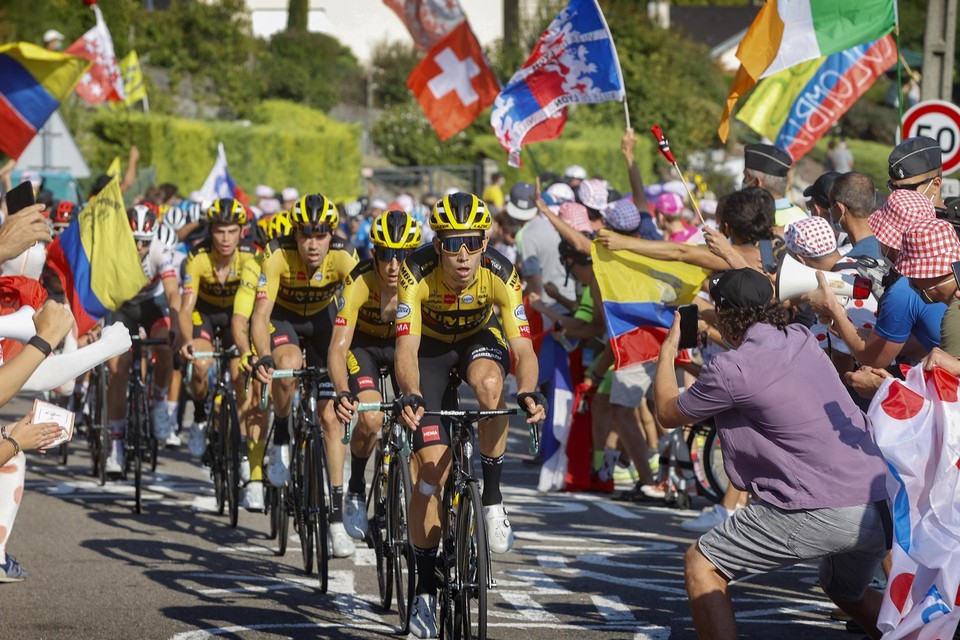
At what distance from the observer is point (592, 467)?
1302 centimetres

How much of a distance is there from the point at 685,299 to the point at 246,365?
3.03 meters

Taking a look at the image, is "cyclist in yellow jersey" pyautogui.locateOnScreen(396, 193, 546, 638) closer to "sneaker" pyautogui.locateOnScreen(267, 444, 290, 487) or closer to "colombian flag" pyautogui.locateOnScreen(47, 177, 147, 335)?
"sneaker" pyautogui.locateOnScreen(267, 444, 290, 487)

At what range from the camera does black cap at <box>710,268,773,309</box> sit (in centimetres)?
610

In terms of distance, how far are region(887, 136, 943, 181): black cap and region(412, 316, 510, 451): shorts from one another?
2.30 metres

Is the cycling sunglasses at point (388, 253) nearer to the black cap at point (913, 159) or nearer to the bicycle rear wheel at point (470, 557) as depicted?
the bicycle rear wheel at point (470, 557)

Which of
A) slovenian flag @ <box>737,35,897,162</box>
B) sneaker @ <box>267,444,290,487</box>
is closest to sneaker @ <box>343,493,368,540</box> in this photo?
sneaker @ <box>267,444,290,487</box>

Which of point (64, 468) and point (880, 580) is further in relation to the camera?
point (64, 468)

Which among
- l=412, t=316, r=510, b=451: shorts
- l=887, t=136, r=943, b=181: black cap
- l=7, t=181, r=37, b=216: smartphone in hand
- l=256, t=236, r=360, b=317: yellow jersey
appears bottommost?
l=412, t=316, r=510, b=451: shorts

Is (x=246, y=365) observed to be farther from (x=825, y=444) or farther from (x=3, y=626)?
(x=825, y=444)

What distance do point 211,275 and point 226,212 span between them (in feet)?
2.25

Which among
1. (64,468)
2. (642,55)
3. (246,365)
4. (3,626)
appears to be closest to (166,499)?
(64,468)

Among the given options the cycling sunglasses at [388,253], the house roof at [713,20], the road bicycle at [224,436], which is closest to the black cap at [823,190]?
the cycling sunglasses at [388,253]

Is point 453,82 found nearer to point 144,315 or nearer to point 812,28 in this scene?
point 144,315

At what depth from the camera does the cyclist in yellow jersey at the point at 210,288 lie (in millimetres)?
12039
